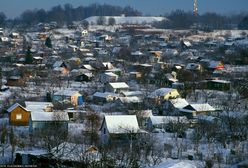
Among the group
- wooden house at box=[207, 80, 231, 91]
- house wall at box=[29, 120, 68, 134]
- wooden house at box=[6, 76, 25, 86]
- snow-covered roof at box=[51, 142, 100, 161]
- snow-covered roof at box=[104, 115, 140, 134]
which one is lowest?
wooden house at box=[207, 80, 231, 91]

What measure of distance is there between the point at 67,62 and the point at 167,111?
260 inches

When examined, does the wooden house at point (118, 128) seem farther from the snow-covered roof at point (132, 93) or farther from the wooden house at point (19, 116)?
the snow-covered roof at point (132, 93)

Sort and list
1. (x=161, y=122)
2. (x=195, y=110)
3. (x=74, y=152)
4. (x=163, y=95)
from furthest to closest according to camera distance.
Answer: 1. (x=163, y=95)
2. (x=195, y=110)
3. (x=161, y=122)
4. (x=74, y=152)

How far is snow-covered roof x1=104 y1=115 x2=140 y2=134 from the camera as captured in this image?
18.8ft

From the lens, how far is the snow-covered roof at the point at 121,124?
5.73 meters

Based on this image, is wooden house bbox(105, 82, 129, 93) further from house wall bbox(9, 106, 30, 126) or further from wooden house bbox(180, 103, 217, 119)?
house wall bbox(9, 106, 30, 126)

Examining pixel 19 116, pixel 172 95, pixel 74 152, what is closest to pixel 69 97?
pixel 19 116

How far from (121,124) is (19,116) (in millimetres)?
1677

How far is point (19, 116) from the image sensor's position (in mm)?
6742

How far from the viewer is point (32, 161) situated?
4.56 metres

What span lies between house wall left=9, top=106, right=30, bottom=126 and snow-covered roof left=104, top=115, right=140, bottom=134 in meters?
1.42

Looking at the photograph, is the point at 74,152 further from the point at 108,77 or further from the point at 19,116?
the point at 108,77

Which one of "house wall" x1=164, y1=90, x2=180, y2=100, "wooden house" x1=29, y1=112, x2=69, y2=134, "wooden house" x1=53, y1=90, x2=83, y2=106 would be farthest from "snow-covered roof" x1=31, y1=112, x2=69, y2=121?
"house wall" x1=164, y1=90, x2=180, y2=100

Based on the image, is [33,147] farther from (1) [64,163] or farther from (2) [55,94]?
(2) [55,94]
